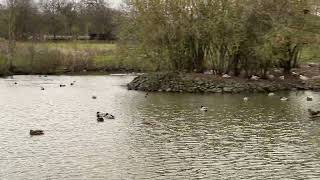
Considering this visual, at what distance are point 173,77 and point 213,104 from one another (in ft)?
36.3

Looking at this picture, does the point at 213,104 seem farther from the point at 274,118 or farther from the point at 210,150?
the point at 210,150

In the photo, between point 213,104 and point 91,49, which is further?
point 91,49

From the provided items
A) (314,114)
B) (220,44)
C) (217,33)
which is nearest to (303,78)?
(220,44)

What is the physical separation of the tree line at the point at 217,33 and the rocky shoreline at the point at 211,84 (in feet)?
7.96

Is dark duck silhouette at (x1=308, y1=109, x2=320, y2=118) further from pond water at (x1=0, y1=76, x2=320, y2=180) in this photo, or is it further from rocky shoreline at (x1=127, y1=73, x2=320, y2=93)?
rocky shoreline at (x1=127, y1=73, x2=320, y2=93)

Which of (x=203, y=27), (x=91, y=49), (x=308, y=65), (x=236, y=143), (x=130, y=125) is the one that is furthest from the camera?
(x=91, y=49)

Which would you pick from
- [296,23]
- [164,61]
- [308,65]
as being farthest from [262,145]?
[308,65]

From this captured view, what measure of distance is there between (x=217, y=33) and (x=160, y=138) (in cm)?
2552

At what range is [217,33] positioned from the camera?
50125mm

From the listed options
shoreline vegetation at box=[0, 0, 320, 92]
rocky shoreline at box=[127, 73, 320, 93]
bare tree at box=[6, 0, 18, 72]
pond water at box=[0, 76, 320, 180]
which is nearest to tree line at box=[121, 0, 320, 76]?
shoreline vegetation at box=[0, 0, 320, 92]

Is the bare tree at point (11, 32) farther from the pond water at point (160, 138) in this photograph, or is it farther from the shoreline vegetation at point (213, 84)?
the pond water at point (160, 138)

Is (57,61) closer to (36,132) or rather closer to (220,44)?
(220,44)

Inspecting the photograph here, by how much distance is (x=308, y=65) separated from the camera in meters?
61.5

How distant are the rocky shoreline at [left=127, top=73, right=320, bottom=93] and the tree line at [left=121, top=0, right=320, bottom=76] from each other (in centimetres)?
243
